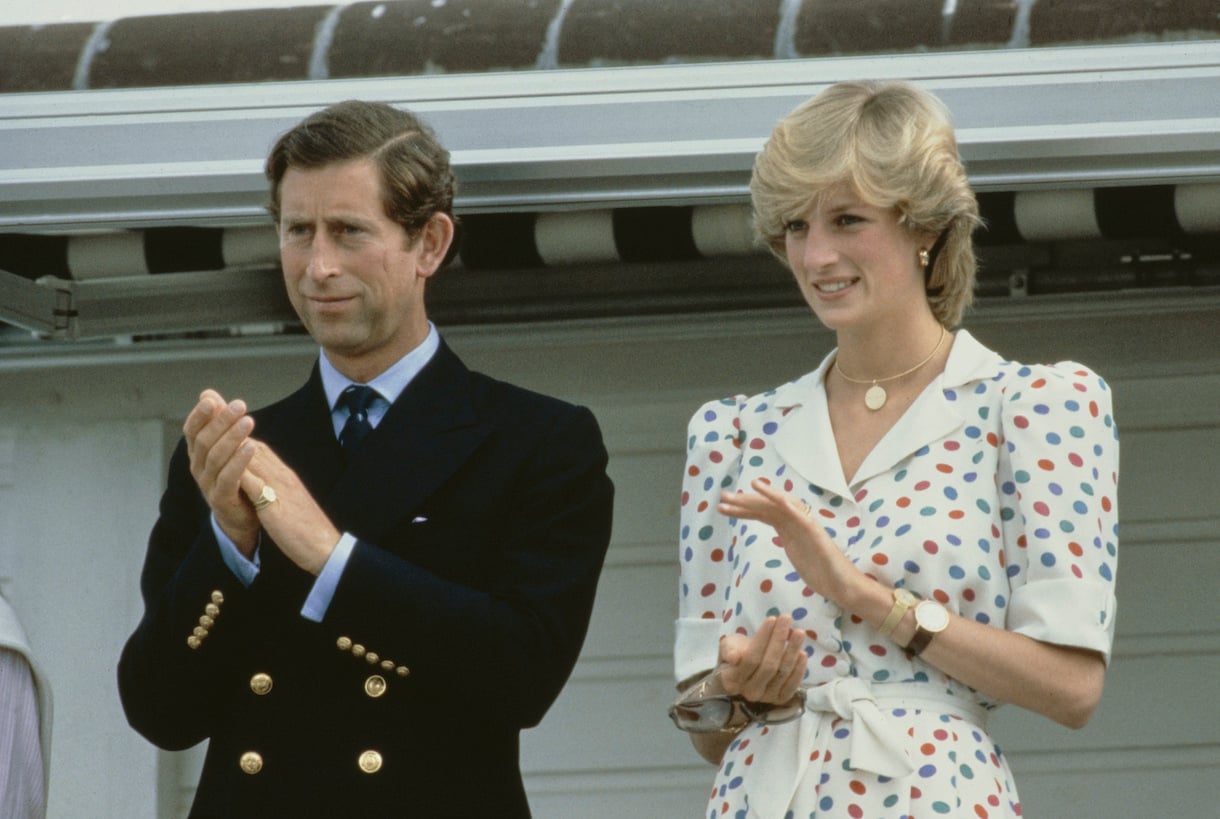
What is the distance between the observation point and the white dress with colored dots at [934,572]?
2639 mm

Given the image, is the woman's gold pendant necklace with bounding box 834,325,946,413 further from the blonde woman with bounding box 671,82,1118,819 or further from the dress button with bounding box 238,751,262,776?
the dress button with bounding box 238,751,262,776

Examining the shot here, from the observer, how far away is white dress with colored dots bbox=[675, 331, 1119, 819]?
2.64 m

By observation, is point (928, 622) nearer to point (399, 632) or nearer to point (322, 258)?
point (399, 632)

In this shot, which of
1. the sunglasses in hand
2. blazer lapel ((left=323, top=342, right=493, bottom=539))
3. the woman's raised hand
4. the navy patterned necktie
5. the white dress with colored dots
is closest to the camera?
the woman's raised hand

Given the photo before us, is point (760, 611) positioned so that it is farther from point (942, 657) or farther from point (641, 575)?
point (641, 575)

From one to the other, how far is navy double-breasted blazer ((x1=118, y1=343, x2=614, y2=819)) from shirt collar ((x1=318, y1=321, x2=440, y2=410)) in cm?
3

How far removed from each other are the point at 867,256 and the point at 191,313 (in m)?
1.92

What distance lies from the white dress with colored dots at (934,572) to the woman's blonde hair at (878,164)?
0.19 meters

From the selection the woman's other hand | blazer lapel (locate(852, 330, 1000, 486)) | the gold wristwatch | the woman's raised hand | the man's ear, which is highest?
the man's ear

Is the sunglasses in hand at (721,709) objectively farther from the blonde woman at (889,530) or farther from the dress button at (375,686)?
the dress button at (375,686)

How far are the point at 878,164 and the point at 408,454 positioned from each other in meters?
0.77

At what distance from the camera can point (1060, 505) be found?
8.69ft

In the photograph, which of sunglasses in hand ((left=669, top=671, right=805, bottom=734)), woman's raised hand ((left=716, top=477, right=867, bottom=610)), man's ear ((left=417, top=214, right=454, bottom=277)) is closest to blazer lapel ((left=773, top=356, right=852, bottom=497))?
woman's raised hand ((left=716, top=477, right=867, bottom=610))

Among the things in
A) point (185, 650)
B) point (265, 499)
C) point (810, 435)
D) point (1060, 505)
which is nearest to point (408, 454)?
point (265, 499)
